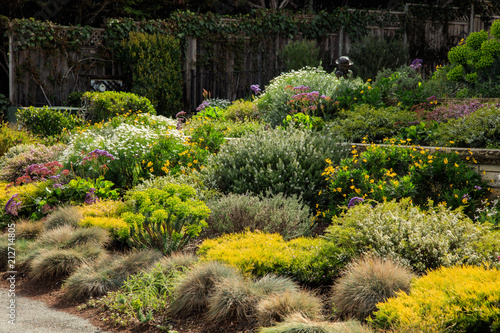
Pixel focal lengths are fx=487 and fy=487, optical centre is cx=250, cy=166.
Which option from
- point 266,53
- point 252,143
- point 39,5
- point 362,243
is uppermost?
point 39,5

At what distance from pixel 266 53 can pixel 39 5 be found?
7.02m

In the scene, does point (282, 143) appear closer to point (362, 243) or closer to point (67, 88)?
point (362, 243)

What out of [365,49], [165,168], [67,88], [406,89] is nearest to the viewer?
[165,168]

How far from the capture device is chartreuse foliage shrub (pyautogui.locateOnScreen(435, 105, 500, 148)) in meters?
5.85

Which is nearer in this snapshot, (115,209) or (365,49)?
(115,209)

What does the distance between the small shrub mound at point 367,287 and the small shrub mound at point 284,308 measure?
20 centimetres

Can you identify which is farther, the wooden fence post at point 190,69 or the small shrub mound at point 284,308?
the wooden fence post at point 190,69

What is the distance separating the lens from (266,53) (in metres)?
15.0

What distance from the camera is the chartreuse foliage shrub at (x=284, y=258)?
4.01 m

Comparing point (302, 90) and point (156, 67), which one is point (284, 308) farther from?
point (156, 67)

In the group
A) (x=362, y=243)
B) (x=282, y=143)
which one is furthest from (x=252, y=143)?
(x=362, y=243)

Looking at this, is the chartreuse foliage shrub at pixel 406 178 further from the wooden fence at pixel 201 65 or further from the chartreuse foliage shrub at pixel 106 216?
the wooden fence at pixel 201 65

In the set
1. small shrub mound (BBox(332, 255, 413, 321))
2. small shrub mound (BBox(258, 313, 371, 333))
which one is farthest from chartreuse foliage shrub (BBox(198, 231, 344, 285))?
small shrub mound (BBox(258, 313, 371, 333))

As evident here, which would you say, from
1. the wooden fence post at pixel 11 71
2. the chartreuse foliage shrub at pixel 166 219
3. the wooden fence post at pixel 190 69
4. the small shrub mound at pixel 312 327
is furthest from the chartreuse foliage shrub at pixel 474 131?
the wooden fence post at pixel 11 71
